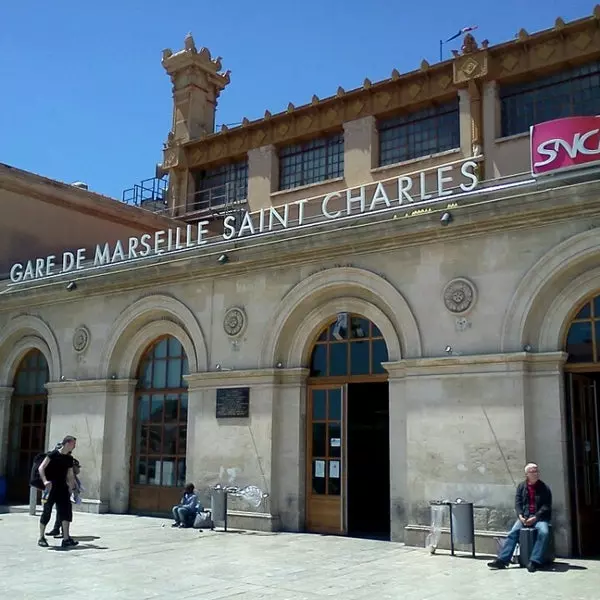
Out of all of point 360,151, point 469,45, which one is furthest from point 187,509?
point 469,45

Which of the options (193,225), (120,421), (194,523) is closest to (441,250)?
(194,523)

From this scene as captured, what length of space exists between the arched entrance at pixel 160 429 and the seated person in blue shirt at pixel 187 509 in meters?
1.42

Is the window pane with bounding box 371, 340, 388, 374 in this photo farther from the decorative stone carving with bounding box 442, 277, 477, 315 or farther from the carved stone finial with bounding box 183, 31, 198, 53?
the carved stone finial with bounding box 183, 31, 198, 53

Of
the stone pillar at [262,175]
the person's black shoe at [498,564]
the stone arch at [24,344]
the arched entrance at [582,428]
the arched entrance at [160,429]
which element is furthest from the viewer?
the stone pillar at [262,175]

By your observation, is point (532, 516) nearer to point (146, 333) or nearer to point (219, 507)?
point (219, 507)

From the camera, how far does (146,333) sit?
17.3 meters

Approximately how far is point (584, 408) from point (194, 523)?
24.5 feet

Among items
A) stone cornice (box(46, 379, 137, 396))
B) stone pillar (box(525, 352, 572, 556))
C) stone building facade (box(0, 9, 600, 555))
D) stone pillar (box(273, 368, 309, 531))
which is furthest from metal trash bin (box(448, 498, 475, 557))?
stone cornice (box(46, 379, 137, 396))

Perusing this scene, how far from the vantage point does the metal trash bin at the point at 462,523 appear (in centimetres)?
1127

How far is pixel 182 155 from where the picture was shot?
28703 millimetres

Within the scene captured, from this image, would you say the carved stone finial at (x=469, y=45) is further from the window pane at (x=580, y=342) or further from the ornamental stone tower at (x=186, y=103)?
the window pane at (x=580, y=342)

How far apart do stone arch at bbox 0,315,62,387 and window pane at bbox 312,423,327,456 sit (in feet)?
24.2

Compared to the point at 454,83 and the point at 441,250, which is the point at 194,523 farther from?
the point at 454,83

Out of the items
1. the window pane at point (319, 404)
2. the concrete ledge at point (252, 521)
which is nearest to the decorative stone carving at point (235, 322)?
the window pane at point (319, 404)
